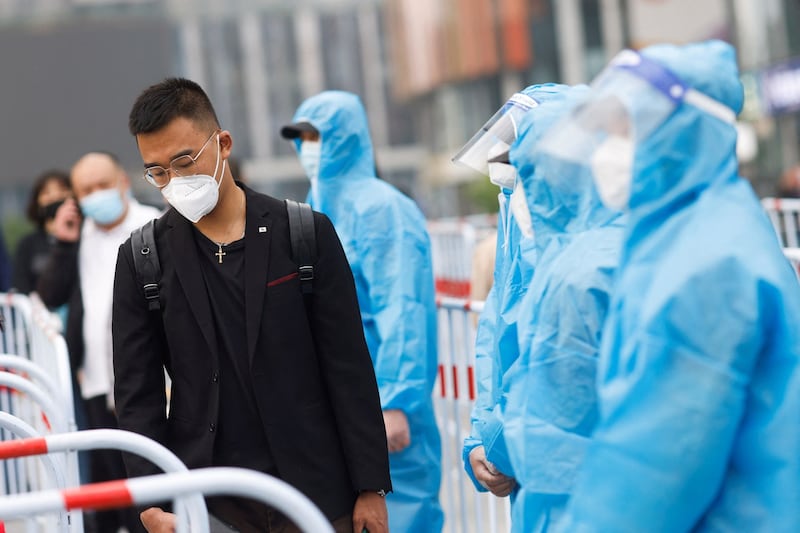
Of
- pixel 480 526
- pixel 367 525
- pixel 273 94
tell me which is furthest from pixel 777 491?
pixel 273 94

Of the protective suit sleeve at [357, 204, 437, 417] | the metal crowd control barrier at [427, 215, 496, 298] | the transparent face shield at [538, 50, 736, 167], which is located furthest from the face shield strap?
the metal crowd control barrier at [427, 215, 496, 298]

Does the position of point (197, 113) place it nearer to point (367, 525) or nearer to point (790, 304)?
point (367, 525)

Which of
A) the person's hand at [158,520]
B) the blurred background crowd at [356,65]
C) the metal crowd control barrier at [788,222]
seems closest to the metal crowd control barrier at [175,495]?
the person's hand at [158,520]

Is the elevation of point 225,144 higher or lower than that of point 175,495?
higher

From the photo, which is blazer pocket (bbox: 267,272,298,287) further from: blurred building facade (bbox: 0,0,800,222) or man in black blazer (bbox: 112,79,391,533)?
blurred building facade (bbox: 0,0,800,222)

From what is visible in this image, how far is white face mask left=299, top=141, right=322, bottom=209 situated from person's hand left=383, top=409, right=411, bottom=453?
102 cm

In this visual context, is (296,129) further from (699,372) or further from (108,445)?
(699,372)

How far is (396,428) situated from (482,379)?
→ 934 millimetres

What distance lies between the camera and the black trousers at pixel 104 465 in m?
5.63

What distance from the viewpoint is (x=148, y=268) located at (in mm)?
3271

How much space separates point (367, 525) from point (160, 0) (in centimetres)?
3389

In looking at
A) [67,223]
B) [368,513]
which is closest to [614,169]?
[368,513]

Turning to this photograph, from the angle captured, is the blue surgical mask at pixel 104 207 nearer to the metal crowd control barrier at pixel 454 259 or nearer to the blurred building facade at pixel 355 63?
the metal crowd control barrier at pixel 454 259

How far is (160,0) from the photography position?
35.5 meters
